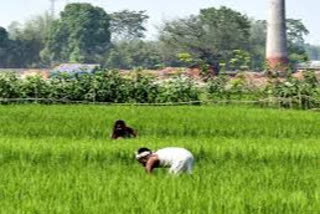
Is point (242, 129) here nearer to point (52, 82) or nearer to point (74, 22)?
point (52, 82)

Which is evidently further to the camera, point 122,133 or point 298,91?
point 298,91

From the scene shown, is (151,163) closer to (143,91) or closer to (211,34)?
(143,91)

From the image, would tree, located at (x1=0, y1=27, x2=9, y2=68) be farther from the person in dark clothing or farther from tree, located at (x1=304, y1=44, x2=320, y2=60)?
tree, located at (x1=304, y1=44, x2=320, y2=60)

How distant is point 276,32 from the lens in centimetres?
4694

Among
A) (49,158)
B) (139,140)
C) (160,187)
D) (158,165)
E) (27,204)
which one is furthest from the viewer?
(139,140)

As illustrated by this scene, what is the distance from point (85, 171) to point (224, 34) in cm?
5481

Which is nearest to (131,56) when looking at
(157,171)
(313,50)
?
(157,171)

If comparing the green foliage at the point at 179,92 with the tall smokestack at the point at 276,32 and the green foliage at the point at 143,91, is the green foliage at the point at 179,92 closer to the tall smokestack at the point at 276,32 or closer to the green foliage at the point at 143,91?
Answer: the green foliage at the point at 143,91

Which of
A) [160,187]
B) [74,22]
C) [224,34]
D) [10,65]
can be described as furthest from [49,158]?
[74,22]

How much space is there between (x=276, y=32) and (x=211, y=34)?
18.0 m

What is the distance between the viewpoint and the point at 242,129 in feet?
56.0

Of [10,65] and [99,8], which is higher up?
[99,8]

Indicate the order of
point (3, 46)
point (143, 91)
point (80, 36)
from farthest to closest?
point (80, 36) → point (3, 46) → point (143, 91)

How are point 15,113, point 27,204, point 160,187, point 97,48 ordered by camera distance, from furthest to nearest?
point 97,48 < point 15,113 < point 160,187 < point 27,204
